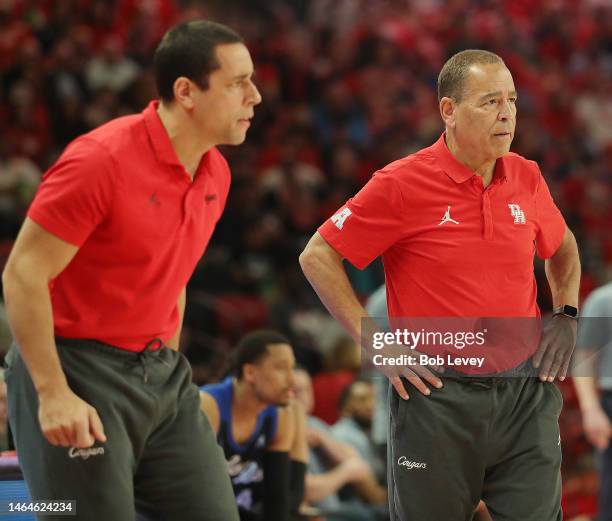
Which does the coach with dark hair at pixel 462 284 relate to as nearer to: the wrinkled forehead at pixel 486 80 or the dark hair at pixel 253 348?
the wrinkled forehead at pixel 486 80

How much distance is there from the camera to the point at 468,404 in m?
3.56

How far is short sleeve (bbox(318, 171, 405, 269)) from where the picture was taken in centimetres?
365

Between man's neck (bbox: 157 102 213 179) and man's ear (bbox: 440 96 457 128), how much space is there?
87cm

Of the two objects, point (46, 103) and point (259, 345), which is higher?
point (46, 103)

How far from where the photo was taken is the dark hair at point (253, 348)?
5.62 meters

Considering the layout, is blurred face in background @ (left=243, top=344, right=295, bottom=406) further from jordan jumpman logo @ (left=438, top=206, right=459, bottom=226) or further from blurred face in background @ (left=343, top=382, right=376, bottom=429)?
blurred face in background @ (left=343, top=382, right=376, bottom=429)

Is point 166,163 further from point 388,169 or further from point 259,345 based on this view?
point 259,345

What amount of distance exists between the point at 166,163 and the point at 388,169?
0.79m

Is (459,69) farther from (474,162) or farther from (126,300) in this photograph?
(126,300)

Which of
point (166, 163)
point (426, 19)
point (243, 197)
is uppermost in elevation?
point (426, 19)

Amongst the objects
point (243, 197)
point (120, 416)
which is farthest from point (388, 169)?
point (243, 197)

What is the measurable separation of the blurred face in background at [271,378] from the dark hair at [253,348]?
3 centimetres

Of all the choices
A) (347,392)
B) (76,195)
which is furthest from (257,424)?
(76,195)

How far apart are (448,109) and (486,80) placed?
189 mm
